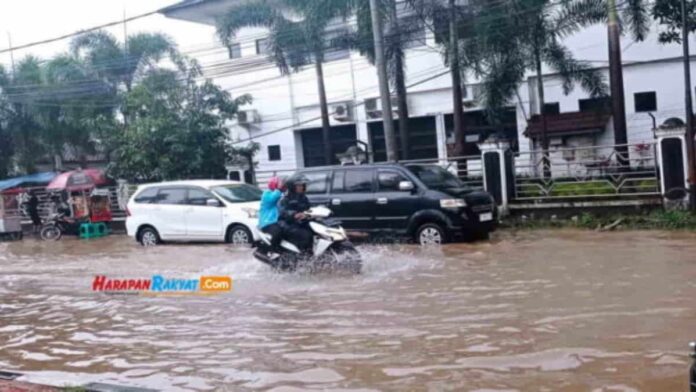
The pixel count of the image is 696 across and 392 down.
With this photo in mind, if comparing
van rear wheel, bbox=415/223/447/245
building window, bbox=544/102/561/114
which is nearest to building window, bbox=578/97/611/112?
building window, bbox=544/102/561/114

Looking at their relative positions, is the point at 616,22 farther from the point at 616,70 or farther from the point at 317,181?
the point at 317,181

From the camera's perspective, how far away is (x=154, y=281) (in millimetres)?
10961

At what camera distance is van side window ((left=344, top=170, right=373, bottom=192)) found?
545 inches

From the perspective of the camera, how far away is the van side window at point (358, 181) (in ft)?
45.4

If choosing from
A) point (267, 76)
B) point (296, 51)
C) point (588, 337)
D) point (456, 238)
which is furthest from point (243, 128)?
point (588, 337)

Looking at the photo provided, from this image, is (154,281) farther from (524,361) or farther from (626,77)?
(626,77)

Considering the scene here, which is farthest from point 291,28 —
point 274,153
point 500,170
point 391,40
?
point 500,170

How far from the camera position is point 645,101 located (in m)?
25.0

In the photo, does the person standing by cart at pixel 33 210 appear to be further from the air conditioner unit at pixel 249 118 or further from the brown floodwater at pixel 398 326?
the brown floodwater at pixel 398 326

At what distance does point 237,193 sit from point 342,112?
13246 millimetres

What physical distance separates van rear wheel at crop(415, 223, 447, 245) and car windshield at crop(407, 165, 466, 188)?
2.52ft

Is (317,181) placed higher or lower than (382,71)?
lower

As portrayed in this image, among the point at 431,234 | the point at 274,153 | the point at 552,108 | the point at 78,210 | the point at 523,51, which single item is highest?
the point at 523,51

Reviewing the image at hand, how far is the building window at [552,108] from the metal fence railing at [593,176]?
8340mm
